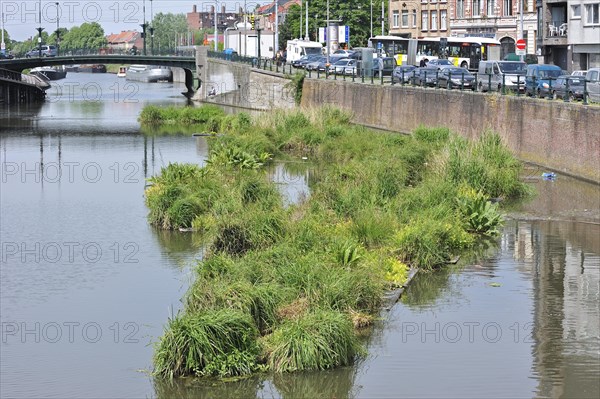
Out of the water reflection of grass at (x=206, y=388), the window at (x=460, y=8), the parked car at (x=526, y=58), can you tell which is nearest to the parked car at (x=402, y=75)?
the parked car at (x=526, y=58)

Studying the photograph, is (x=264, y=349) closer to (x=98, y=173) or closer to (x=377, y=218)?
(x=377, y=218)

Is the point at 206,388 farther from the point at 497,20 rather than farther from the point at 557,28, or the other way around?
the point at 497,20

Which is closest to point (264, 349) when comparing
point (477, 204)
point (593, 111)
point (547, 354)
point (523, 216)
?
point (547, 354)

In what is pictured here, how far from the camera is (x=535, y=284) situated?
24.0 m

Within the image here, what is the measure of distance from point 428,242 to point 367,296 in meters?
4.43

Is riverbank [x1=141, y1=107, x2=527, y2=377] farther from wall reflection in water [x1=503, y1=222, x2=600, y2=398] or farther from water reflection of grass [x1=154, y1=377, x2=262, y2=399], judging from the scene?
wall reflection in water [x1=503, y1=222, x2=600, y2=398]

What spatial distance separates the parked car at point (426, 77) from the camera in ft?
183

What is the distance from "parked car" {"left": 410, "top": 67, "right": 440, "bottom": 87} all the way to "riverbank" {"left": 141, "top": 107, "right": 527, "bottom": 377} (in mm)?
12650

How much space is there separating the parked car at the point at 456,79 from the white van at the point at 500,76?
0.52 meters

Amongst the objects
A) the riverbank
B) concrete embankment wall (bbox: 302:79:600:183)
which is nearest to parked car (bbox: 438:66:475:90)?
concrete embankment wall (bbox: 302:79:600:183)

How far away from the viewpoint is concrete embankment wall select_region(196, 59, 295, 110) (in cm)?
7638

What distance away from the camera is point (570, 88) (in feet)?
136

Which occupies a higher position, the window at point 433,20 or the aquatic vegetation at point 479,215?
the window at point 433,20

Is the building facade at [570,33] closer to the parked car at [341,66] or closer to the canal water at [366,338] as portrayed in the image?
the parked car at [341,66]
